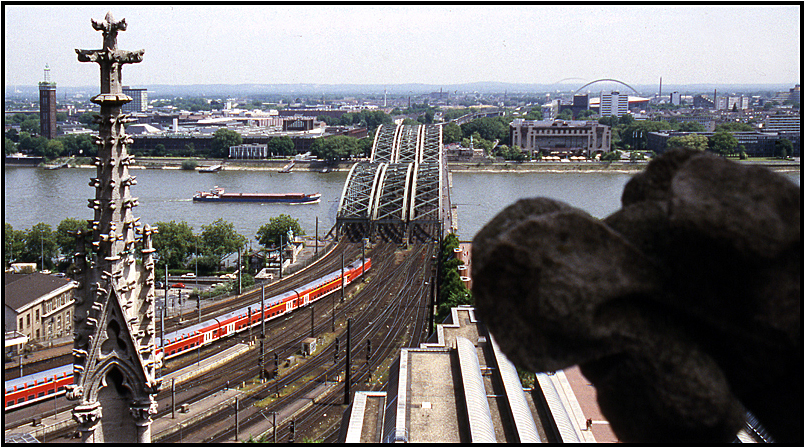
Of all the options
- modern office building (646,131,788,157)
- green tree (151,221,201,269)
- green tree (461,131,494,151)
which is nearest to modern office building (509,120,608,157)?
green tree (461,131,494,151)

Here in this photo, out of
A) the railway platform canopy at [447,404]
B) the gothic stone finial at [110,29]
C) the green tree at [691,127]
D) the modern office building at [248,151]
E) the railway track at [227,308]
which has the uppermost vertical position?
the gothic stone finial at [110,29]

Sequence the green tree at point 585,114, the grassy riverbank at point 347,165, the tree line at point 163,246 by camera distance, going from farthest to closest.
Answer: the green tree at point 585,114
the grassy riverbank at point 347,165
the tree line at point 163,246

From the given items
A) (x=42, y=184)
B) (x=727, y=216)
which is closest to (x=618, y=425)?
(x=727, y=216)

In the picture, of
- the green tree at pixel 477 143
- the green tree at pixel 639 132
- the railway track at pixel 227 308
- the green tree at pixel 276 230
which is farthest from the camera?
the green tree at pixel 639 132

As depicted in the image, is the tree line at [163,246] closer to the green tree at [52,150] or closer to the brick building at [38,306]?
the brick building at [38,306]

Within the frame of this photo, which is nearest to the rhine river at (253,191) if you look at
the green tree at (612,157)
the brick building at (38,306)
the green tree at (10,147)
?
the green tree at (612,157)

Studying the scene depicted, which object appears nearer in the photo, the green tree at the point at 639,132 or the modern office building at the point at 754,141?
the modern office building at the point at 754,141
